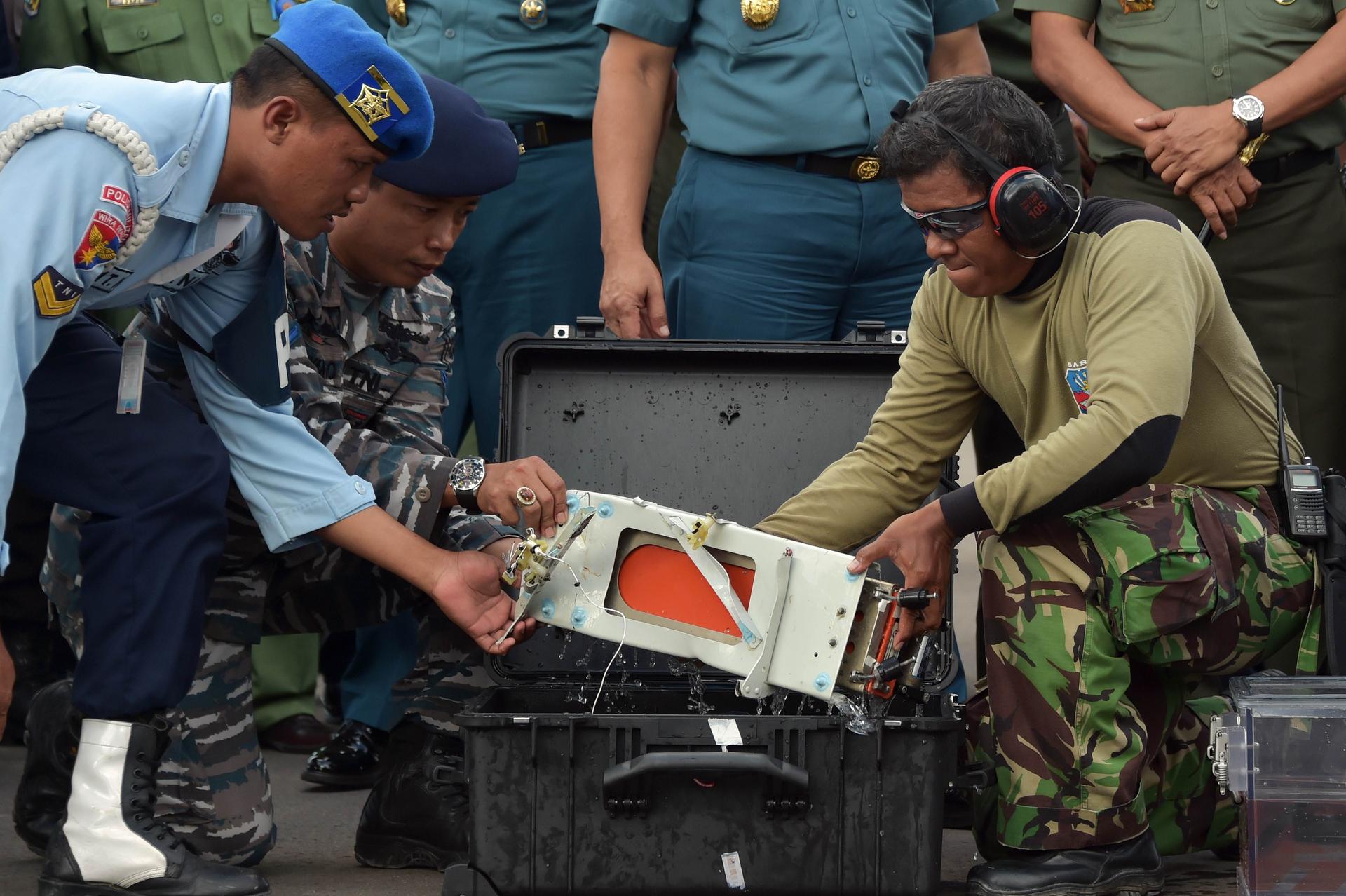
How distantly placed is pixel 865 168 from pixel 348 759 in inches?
68.0

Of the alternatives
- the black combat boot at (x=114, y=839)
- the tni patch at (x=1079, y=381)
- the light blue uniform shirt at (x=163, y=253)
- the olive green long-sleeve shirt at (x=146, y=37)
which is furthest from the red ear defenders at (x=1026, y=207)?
the olive green long-sleeve shirt at (x=146, y=37)

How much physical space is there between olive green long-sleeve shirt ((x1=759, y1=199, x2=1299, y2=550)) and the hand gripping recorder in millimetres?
298

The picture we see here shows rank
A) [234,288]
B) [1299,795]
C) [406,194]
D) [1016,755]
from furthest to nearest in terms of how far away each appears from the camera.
A: 1. [406,194]
2. [234,288]
3. [1016,755]
4. [1299,795]

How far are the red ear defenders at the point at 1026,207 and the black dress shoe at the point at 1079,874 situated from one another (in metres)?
0.98

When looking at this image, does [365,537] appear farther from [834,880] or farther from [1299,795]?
[1299,795]

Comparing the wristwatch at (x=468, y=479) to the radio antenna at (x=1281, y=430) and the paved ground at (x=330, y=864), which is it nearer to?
the paved ground at (x=330, y=864)

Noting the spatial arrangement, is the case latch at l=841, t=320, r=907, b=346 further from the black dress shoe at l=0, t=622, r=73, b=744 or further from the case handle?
the black dress shoe at l=0, t=622, r=73, b=744

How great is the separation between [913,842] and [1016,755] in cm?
25

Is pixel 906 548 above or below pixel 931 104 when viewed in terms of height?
below

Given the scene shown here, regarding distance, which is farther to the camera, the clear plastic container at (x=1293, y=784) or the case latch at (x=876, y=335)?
the case latch at (x=876, y=335)

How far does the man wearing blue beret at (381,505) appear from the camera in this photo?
298 cm

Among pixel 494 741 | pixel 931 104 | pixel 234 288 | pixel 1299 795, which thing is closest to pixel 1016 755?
pixel 1299 795

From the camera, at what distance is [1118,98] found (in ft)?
12.2

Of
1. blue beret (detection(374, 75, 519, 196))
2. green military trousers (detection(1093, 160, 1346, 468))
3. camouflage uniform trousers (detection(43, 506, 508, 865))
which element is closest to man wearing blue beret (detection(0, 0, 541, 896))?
camouflage uniform trousers (detection(43, 506, 508, 865))
